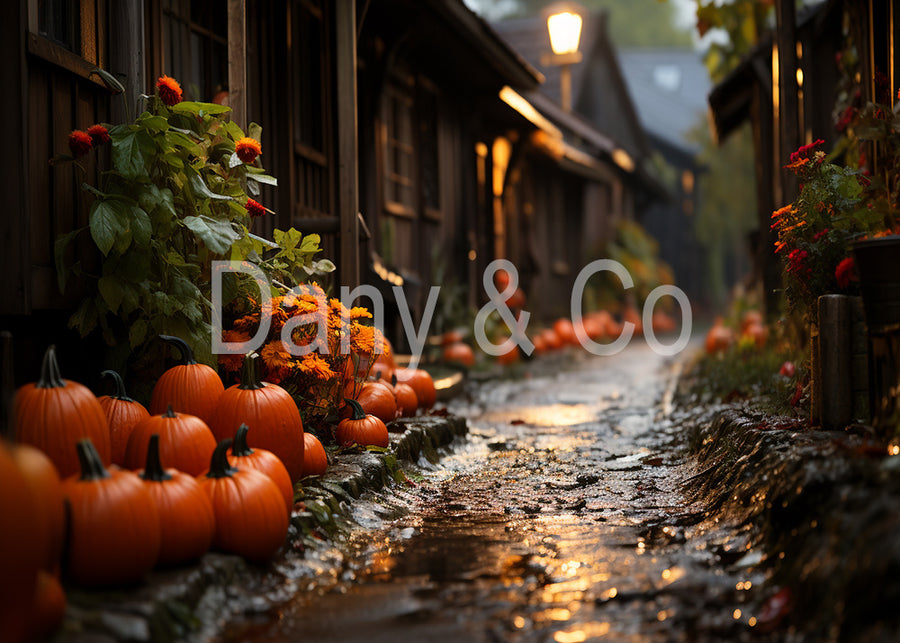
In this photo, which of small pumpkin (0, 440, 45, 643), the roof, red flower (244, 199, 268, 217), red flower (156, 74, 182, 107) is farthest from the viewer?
the roof

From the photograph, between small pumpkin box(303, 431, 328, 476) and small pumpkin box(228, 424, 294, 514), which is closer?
small pumpkin box(228, 424, 294, 514)

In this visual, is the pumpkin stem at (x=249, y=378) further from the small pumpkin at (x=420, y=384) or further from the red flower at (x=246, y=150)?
the small pumpkin at (x=420, y=384)

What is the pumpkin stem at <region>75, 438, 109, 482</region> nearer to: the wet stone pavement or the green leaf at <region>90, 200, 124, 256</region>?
the wet stone pavement

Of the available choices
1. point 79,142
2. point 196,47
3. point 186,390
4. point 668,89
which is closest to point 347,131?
point 196,47

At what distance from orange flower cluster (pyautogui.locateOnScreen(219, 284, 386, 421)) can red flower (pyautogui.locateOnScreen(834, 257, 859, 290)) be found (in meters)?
2.32

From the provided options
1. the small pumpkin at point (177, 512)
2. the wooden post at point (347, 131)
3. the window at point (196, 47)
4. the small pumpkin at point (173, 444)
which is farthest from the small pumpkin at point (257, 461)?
the wooden post at point (347, 131)

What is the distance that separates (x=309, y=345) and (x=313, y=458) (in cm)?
82

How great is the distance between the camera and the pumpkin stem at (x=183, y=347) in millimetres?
3932

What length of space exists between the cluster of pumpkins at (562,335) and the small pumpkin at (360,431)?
5.06 meters

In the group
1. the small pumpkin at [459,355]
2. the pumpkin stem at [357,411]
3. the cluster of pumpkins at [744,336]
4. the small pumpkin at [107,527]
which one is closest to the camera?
the small pumpkin at [107,527]

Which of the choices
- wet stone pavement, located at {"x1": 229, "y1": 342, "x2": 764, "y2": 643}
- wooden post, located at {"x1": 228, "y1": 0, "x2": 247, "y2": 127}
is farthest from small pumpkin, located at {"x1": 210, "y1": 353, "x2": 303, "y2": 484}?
wooden post, located at {"x1": 228, "y1": 0, "x2": 247, "y2": 127}

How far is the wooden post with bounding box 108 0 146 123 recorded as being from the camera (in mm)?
4395

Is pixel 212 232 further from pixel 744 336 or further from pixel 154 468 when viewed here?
pixel 744 336

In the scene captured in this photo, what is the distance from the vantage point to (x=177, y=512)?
283 centimetres
